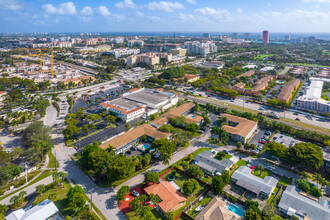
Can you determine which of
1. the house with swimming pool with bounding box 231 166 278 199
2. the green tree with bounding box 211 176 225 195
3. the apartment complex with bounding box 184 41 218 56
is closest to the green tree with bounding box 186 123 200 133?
the house with swimming pool with bounding box 231 166 278 199

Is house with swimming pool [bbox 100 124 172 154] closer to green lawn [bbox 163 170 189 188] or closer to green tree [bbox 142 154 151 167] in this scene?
green tree [bbox 142 154 151 167]

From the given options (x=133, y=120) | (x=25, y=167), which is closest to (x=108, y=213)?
(x=25, y=167)

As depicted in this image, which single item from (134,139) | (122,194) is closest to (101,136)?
(134,139)

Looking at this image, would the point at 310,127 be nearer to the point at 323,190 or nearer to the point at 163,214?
the point at 323,190

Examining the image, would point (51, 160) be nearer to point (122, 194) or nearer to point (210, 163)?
point (122, 194)

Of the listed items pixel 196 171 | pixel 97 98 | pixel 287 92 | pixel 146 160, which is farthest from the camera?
pixel 287 92
